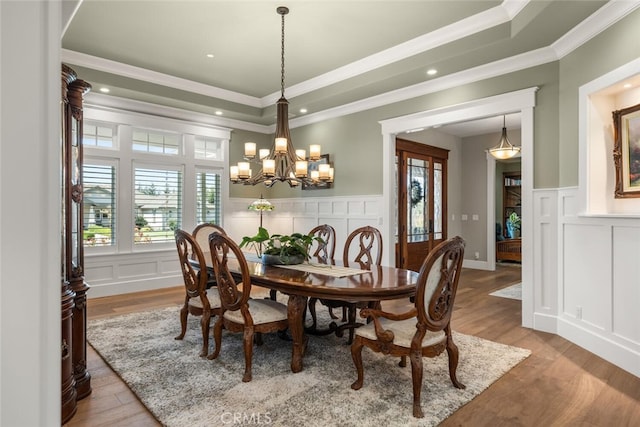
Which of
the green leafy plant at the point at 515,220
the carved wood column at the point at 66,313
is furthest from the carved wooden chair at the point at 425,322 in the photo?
the green leafy plant at the point at 515,220

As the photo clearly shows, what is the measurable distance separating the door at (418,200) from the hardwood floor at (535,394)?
2685 mm

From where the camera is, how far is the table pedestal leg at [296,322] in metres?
2.66

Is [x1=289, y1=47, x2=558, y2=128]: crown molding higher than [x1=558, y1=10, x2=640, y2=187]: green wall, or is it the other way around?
[x1=289, y1=47, x2=558, y2=128]: crown molding

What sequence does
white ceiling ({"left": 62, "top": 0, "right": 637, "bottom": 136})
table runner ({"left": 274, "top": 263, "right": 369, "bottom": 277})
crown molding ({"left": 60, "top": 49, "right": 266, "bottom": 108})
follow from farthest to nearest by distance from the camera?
crown molding ({"left": 60, "top": 49, "right": 266, "bottom": 108}), white ceiling ({"left": 62, "top": 0, "right": 637, "bottom": 136}), table runner ({"left": 274, "top": 263, "right": 369, "bottom": 277})

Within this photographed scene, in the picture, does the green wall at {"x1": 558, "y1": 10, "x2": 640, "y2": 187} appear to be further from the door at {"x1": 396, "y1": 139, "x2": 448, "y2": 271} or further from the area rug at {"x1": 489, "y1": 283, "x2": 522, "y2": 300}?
the door at {"x1": 396, "y1": 139, "x2": 448, "y2": 271}

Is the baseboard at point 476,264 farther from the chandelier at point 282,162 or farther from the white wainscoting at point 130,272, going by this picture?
the white wainscoting at point 130,272

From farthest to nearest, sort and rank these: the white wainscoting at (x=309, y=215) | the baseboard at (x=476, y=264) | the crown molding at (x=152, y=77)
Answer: the baseboard at (x=476, y=264) → the white wainscoting at (x=309, y=215) → the crown molding at (x=152, y=77)

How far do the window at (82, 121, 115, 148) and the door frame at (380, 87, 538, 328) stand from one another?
3.80 metres

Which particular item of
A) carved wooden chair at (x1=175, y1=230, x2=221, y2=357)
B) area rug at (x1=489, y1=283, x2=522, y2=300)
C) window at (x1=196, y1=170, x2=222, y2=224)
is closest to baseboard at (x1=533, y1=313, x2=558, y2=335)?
area rug at (x1=489, y1=283, x2=522, y2=300)

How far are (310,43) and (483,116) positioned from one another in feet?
6.77

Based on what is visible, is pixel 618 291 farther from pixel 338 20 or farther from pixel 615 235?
pixel 338 20

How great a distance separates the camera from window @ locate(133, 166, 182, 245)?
218 inches

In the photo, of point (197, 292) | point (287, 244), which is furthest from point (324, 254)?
point (197, 292)

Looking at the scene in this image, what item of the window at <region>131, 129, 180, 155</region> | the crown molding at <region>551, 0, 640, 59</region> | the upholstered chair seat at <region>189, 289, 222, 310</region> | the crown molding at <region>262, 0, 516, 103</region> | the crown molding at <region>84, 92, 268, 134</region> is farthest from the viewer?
the window at <region>131, 129, 180, 155</region>
